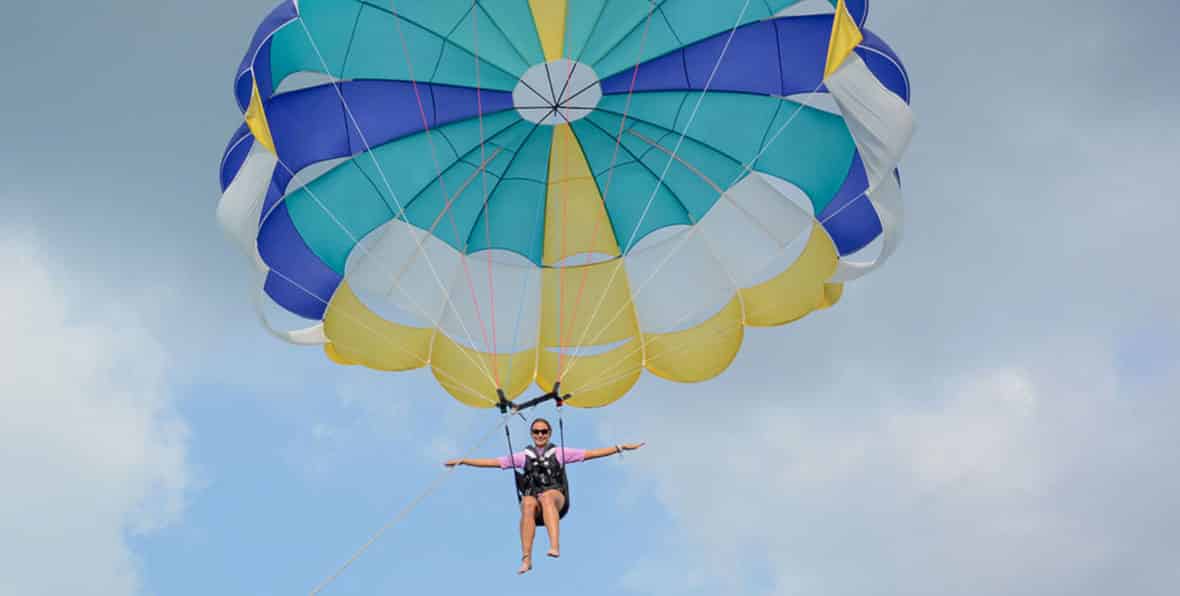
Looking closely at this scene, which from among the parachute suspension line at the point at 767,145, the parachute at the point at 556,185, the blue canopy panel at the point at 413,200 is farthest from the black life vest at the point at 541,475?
the parachute suspension line at the point at 767,145

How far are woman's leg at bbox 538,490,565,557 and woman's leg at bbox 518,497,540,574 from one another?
0.23 feet

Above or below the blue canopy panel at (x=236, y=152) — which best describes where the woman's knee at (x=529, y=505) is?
below

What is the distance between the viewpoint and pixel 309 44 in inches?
401

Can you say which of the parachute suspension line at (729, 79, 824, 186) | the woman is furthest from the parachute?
the woman

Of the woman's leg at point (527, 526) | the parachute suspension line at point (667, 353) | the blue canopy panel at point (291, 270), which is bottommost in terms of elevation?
the woman's leg at point (527, 526)

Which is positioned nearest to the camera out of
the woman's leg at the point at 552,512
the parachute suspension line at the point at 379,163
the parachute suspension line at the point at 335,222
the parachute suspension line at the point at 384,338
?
the woman's leg at the point at 552,512

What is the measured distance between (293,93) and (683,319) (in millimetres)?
3914

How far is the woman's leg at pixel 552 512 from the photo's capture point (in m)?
9.35

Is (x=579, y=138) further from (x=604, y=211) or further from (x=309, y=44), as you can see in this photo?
(x=309, y=44)

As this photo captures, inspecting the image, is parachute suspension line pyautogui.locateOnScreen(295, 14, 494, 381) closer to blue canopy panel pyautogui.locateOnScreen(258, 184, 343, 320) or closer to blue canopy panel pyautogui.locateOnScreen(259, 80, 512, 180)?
blue canopy panel pyautogui.locateOnScreen(259, 80, 512, 180)

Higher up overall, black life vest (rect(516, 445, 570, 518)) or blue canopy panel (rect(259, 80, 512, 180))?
blue canopy panel (rect(259, 80, 512, 180))

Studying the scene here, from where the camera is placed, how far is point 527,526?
952cm

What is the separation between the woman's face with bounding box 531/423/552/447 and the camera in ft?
32.5

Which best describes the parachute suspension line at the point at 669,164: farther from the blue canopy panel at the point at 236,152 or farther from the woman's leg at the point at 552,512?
the blue canopy panel at the point at 236,152
